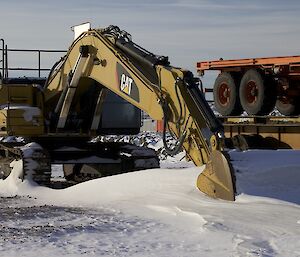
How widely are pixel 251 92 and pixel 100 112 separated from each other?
3277mm

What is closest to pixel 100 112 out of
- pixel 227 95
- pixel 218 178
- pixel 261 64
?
pixel 227 95

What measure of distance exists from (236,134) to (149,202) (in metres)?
5.54

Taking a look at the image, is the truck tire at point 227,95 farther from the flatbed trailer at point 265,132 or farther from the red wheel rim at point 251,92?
the flatbed trailer at point 265,132

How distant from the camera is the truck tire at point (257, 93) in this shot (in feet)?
44.2

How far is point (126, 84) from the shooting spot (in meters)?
10.4

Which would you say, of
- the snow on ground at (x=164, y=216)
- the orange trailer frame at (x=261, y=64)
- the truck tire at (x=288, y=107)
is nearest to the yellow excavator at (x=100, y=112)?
the snow on ground at (x=164, y=216)

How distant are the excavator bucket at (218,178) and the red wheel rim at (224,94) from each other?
6.59 m

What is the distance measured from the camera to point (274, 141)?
498 inches

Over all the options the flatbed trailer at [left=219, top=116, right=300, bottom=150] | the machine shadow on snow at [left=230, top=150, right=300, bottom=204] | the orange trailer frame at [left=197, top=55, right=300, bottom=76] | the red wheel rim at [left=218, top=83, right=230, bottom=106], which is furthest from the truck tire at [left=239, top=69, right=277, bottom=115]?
the machine shadow on snow at [left=230, top=150, right=300, bottom=204]

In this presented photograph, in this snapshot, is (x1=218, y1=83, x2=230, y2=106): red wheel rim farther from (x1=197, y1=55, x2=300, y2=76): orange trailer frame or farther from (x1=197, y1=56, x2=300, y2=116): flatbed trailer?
(x1=197, y1=55, x2=300, y2=76): orange trailer frame

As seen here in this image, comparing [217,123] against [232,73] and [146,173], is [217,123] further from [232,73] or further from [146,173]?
[232,73]

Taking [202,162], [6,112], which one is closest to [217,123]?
[202,162]

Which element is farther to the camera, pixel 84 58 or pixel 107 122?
pixel 107 122

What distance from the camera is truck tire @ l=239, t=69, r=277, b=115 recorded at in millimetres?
13477
